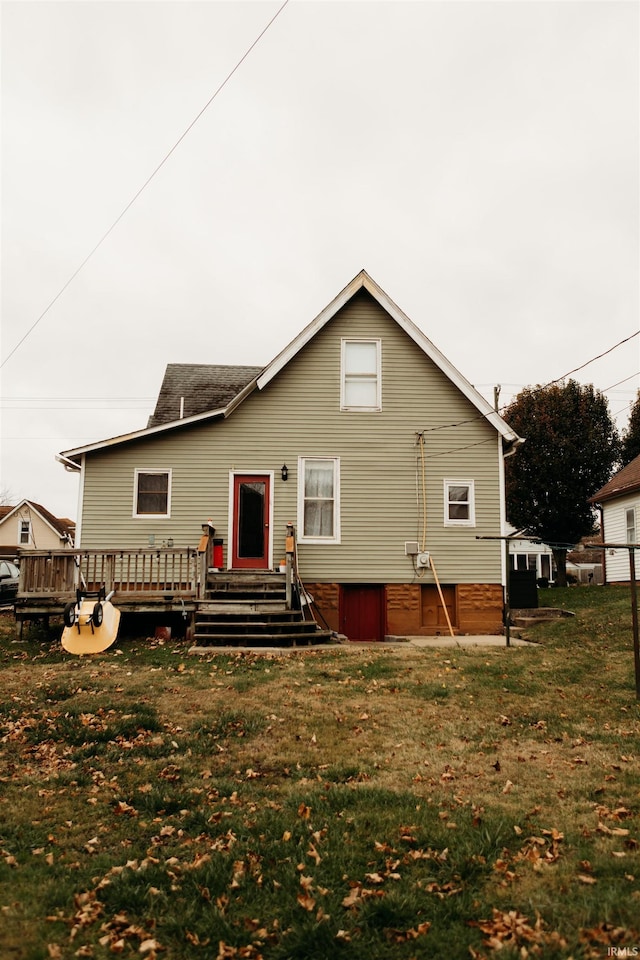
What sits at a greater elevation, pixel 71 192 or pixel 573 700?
pixel 71 192

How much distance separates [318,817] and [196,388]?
57.0ft

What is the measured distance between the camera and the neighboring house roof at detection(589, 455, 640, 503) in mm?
26859

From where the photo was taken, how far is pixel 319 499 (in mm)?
17359

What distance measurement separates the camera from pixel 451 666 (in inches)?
446

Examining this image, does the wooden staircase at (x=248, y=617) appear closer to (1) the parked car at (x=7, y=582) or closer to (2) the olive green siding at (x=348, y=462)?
(2) the olive green siding at (x=348, y=462)

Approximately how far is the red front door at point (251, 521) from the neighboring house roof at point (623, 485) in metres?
16.0

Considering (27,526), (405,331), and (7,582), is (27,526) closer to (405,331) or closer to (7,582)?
(7,582)

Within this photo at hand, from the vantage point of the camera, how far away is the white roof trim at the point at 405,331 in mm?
17172

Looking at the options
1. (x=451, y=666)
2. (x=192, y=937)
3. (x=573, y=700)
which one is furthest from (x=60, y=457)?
(x=192, y=937)

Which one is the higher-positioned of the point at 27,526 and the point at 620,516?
the point at 27,526

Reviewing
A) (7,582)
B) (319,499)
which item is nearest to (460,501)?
(319,499)

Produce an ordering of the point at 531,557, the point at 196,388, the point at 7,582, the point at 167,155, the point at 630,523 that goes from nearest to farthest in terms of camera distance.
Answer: the point at 167,155 < the point at 196,388 < the point at 7,582 < the point at 630,523 < the point at 531,557

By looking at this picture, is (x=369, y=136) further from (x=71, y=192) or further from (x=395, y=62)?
(x=71, y=192)

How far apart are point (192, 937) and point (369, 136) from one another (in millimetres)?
11238
